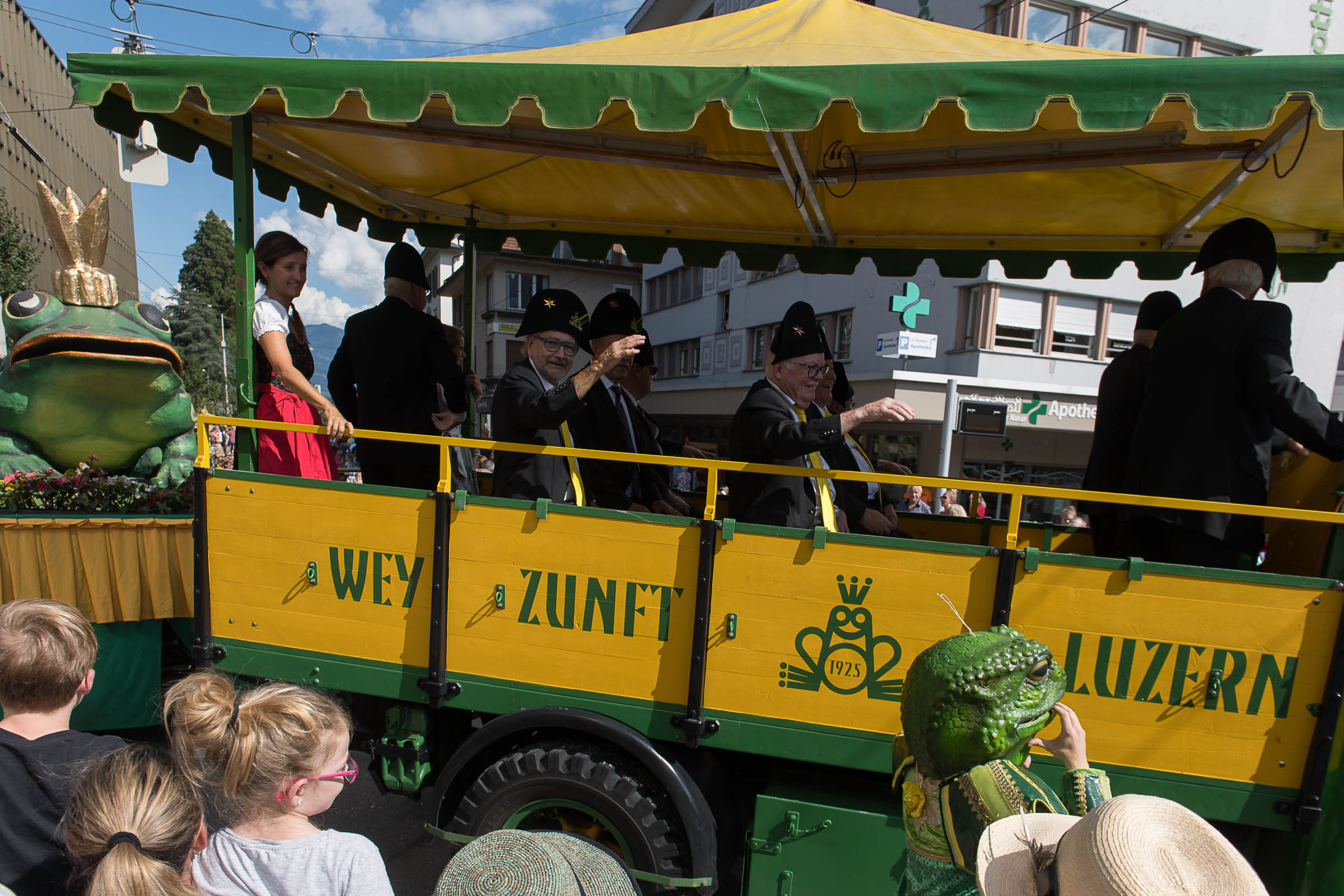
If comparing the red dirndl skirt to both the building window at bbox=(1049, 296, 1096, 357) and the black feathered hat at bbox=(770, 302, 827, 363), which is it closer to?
the black feathered hat at bbox=(770, 302, 827, 363)

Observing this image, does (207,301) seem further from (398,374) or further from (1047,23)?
(398,374)

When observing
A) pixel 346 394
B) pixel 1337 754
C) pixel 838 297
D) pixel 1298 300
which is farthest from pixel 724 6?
pixel 1337 754

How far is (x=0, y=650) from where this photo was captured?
182 cm

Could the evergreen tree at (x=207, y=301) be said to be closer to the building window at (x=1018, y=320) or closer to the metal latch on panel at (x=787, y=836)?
the building window at (x=1018, y=320)

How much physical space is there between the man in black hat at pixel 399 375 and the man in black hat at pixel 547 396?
703 millimetres

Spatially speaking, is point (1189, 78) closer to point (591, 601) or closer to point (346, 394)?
point (591, 601)

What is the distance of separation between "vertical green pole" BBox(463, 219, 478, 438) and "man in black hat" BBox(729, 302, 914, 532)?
269cm

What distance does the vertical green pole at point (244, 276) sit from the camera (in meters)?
3.00

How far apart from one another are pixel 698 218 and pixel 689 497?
200cm

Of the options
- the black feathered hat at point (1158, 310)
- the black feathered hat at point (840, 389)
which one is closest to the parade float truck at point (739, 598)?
→ the black feathered hat at point (1158, 310)

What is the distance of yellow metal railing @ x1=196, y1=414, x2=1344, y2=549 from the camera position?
2100 millimetres

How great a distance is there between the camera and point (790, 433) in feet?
8.54

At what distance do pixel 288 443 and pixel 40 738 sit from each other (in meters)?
1.79

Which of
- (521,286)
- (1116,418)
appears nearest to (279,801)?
(1116,418)
